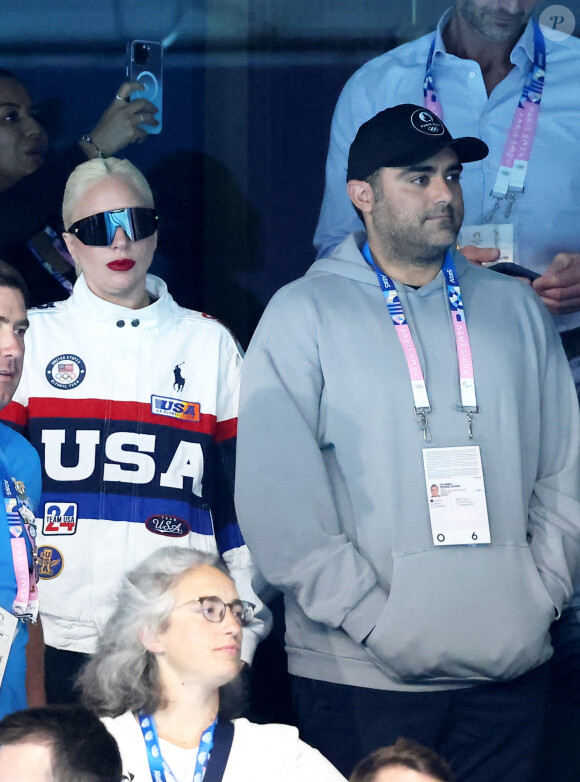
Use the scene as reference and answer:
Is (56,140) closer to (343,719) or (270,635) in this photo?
(270,635)

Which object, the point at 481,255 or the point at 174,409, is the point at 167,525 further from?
the point at 481,255

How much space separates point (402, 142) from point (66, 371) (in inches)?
34.7

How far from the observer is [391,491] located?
2383 mm

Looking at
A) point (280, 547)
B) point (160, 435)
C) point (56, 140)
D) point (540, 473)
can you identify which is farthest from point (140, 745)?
point (56, 140)

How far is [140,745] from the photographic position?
2174 mm

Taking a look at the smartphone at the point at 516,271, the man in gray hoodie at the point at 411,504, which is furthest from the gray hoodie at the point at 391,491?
the smartphone at the point at 516,271

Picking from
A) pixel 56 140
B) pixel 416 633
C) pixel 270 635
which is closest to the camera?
pixel 416 633

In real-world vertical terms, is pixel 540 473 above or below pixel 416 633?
above

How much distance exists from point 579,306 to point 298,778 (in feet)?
4.17

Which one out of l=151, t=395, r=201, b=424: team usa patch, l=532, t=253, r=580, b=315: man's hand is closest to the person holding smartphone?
l=151, t=395, r=201, b=424: team usa patch

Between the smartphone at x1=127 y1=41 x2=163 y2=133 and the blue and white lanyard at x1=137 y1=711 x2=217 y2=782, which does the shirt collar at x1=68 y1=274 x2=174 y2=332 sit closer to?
the smartphone at x1=127 y1=41 x2=163 y2=133

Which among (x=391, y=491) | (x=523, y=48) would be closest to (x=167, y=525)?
(x=391, y=491)

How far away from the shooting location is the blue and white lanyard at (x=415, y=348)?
7.96ft

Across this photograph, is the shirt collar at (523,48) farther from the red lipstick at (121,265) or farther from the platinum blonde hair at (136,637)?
the platinum blonde hair at (136,637)
